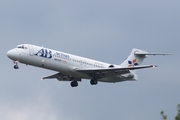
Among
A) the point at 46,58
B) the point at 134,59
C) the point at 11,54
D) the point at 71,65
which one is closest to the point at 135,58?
the point at 134,59

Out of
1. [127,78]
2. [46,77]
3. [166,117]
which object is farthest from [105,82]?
[166,117]

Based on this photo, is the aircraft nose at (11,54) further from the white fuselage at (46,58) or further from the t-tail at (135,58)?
the t-tail at (135,58)

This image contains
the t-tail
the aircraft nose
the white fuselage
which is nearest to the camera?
the aircraft nose

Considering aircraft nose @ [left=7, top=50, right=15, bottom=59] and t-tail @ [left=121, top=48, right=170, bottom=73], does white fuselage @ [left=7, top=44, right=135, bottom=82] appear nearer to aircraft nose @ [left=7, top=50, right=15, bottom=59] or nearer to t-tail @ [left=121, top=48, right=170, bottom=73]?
aircraft nose @ [left=7, top=50, right=15, bottom=59]

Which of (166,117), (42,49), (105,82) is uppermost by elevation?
(42,49)

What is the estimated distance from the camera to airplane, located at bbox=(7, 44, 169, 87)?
42125mm

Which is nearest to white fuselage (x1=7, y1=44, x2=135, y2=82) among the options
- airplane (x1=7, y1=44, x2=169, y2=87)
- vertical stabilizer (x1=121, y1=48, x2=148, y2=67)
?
airplane (x1=7, y1=44, x2=169, y2=87)

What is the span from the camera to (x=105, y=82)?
49469 millimetres

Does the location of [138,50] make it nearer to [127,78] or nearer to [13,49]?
[127,78]

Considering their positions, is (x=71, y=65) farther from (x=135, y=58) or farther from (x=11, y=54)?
(x=135, y=58)

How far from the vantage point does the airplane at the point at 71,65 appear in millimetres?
42125

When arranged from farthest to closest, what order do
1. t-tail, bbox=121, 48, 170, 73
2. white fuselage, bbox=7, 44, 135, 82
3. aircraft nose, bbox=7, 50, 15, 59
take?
t-tail, bbox=121, 48, 170, 73 < white fuselage, bbox=7, 44, 135, 82 < aircraft nose, bbox=7, 50, 15, 59

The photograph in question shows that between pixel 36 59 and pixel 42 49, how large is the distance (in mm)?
1346

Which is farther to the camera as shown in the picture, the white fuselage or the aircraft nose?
the white fuselage
